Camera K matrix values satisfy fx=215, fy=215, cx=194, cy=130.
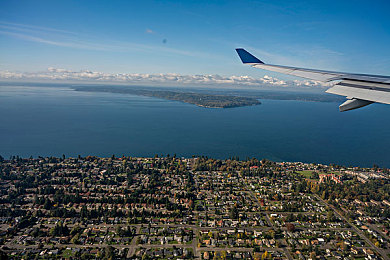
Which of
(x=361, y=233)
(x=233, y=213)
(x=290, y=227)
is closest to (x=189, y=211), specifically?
(x=233, y=213)

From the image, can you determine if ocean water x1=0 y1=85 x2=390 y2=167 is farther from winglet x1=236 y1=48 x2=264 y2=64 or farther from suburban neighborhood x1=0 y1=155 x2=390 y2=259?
winglet x1=236 y1=48 x2=264 y2=64

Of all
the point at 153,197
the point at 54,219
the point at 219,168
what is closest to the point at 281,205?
the point at 219,168

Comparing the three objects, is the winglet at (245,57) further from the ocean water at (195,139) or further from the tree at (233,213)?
the ocean water at (195,139)

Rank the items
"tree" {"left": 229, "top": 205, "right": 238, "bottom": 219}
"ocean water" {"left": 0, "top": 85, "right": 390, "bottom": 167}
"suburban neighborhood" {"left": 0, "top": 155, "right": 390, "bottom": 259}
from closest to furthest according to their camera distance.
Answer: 1. "suburban neighborhood" {"left": 0, "top": 155, "right": 390, "bottom": 259}
2. "tree" {"left": 229, "top": 205, "right": 238, "bottom": 219}
3. "ocean water" {"left": 0, "top": 85, "right": 390, "bottom": 167}

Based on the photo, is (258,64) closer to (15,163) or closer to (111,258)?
(111,258)

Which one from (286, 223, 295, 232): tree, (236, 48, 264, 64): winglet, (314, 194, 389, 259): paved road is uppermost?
(236, 48, 264, 64): winglet

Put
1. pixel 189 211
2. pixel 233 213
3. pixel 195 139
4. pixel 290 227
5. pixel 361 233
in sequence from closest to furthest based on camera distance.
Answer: pixel 290 227, pixel 361 233, pixel 233 213, pixel 189 211, pixel 195 139

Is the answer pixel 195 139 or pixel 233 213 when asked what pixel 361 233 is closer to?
pixel 233 213

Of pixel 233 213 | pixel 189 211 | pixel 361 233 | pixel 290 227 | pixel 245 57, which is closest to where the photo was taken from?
pixel 245 57

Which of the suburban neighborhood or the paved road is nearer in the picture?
the suburban neighborhood

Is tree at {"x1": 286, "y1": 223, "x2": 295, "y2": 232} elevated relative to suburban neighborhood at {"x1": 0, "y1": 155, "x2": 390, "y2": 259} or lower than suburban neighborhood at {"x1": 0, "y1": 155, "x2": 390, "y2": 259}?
elevated

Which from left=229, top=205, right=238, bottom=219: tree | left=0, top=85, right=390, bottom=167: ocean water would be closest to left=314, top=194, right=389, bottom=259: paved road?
left=229, top=205, right=238, bottom=219: tree
